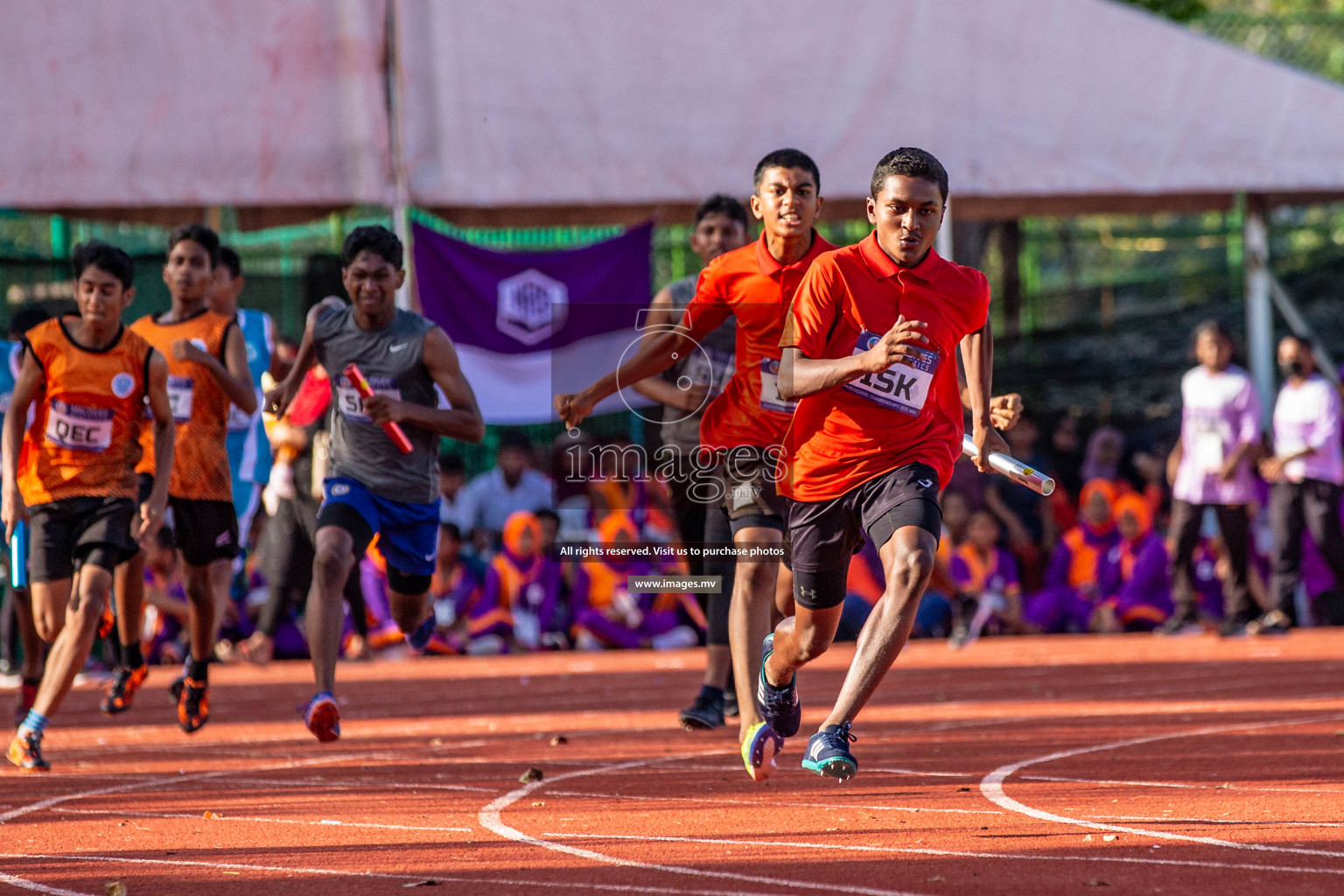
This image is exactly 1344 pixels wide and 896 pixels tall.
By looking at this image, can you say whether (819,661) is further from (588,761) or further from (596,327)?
(588,761)

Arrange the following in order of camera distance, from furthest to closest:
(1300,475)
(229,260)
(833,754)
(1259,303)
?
(1259,303) → (1300,475) → (229,260) → (833,754)

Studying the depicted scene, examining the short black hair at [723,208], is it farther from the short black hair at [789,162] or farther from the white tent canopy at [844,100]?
the white tent canopy at [844,100]

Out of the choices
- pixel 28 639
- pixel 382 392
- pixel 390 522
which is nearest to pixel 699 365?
pixel 382 392

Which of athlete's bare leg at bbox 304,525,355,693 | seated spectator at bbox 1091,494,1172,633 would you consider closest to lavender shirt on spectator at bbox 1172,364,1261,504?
seated spectator at bbox 1091,494,1172,633

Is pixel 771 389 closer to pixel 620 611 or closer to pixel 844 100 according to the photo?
pixel 620 611

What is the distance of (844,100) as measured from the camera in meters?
14.5

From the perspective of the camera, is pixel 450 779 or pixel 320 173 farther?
pixel 320 173

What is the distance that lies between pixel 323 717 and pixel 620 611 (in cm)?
778

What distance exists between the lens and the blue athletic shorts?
718 centimetres

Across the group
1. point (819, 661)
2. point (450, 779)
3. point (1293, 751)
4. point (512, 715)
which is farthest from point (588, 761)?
point (819, 661)

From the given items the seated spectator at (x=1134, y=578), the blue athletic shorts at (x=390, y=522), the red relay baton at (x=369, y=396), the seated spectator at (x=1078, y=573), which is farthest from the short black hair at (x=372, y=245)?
the seated spectator at (x=1134, y=578)

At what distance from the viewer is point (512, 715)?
31.0 feet

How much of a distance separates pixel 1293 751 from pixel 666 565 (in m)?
7.36

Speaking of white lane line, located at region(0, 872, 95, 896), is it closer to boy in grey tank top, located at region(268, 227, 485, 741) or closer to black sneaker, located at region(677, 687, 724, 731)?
boy in grey tank top, located at region(268, 227, 485, 741)
